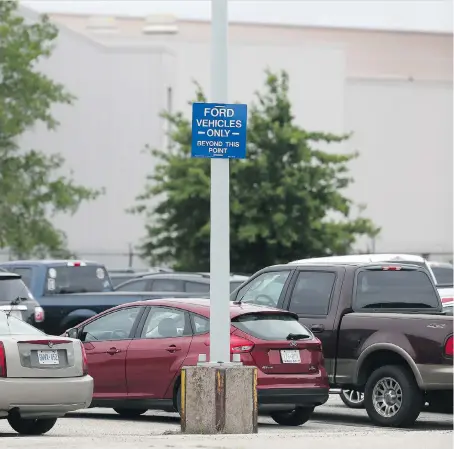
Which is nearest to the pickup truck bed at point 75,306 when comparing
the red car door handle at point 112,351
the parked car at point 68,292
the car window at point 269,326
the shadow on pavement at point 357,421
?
the parked car at point 68,292

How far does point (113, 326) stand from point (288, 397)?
2.60 meters

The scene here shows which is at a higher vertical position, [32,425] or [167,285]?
[167,285]

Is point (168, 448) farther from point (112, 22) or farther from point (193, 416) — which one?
point (112, 22)

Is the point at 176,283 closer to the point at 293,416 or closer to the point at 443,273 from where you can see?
the point at 443,273

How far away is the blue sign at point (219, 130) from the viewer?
1399cm

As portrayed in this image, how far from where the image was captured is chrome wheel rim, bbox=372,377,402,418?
16.4m

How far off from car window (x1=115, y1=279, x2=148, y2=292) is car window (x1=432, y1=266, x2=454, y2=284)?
664 centimetres

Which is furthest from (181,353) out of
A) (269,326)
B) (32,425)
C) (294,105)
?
(294,105)

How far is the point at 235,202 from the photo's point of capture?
44.5 meters

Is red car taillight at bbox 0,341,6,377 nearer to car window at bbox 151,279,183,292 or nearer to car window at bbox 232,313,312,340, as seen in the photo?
car window at bbox 232,313,312,340

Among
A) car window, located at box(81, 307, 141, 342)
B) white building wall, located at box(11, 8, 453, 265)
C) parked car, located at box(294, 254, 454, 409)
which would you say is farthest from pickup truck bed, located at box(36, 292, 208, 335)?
white building wall, located at box(11, 8, 453, 265)

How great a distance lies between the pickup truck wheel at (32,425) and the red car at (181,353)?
1.72m

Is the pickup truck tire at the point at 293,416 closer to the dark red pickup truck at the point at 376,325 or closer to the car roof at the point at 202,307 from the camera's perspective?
the dark red pickup truck at the point at 376,325

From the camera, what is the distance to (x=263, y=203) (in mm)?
44938
